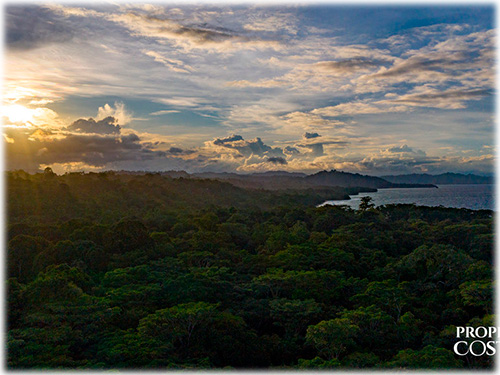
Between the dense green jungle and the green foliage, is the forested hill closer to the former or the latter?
the dense green jungle

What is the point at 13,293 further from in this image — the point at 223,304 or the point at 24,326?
the point at 223,304

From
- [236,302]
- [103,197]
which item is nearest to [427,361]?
[236,302]

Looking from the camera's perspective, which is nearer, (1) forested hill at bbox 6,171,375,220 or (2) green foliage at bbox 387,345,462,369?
(2) green foliage at bbox 387,345,462,369

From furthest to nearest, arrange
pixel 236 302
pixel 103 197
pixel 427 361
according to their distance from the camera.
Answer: pixel 103 197 < pixel 236 302 < pixel 427 361

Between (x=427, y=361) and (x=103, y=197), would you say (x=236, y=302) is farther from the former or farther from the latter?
(x=103, y=197)

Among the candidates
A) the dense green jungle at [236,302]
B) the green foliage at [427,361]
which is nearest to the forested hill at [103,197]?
the dense green jungle at [236,302]

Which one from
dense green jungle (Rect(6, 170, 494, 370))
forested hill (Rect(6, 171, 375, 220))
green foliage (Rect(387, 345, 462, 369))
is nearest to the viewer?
green foliage (Rect(387, 345, 462, 369))

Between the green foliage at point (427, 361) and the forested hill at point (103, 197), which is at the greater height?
the forested hill at point (103, 197)

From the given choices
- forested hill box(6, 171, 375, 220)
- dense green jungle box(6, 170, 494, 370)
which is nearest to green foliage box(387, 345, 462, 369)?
dense green jungle box(6, 170, 494, 370)

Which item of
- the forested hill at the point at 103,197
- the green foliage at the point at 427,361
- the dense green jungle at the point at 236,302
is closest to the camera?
the green foliage at the point at 427,361

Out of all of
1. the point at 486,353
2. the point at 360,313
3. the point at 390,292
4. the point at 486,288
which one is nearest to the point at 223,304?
the point at 360,313

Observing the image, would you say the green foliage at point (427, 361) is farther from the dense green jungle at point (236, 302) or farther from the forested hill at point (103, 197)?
the forested hill at point (103, 197)
